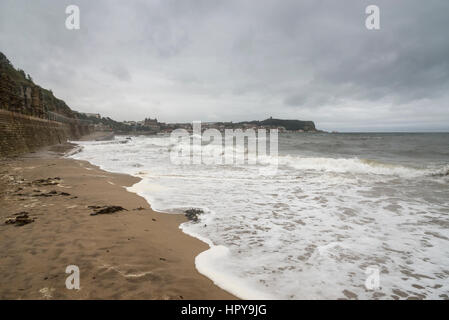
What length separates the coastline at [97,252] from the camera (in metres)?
2.36

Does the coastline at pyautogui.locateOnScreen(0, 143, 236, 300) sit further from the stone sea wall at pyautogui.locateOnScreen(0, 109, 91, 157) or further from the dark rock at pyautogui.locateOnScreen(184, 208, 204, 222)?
the stone sea wall at pyautogui.locateOnScreen(0, 109, 91, 157)

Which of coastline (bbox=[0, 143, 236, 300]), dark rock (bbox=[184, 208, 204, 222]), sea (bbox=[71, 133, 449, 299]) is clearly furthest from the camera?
dark rock (bbox=[184, 208, 204, 222])

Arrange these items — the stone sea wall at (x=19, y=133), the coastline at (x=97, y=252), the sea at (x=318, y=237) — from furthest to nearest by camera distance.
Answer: the stone sea wall at (x=19, y=133) → the sea at (x=318, y=237) → the coastline at (x=97, y=252)

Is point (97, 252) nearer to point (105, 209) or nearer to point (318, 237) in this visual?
point (105, 209)

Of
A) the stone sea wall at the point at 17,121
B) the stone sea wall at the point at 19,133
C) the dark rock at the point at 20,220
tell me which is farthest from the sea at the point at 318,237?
the stone sea wall at the point at 17,121

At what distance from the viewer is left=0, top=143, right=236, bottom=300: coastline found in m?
2.36

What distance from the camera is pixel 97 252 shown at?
3.13 metres

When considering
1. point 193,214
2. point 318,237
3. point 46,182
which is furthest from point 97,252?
point 46,182

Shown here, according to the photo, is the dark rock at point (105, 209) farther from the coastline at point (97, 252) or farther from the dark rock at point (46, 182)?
the dark rock at point (46, 182)

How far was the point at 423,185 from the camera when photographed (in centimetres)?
891

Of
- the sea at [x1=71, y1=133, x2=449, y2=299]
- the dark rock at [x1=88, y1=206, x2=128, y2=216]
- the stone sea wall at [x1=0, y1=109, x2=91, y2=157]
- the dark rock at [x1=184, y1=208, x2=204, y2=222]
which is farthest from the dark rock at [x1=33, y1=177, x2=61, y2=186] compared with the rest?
the stone sea wall at [x1=0, y1=109, x2=91, y2=157]

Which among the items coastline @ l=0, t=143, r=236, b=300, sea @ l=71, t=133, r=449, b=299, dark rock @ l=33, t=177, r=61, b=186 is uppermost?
dark rock @ l=33, t=177, r=61, b=186
